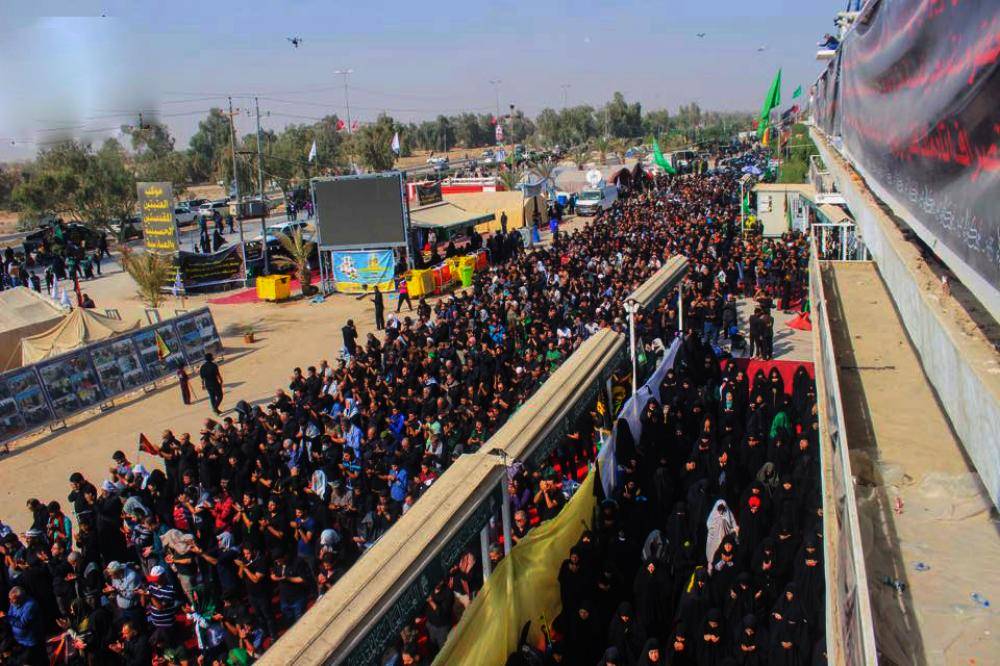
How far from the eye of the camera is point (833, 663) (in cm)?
313

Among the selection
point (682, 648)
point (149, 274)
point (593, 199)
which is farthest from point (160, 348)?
point (593, 199)

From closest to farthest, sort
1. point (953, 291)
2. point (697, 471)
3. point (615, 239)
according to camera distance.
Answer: point (953, 291), point (697, 471), point (615, 239)

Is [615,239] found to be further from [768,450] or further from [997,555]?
[997,555]

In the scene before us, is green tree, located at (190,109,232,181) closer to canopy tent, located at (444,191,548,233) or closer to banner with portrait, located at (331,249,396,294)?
canopy tent, located at (444,191,548,233)

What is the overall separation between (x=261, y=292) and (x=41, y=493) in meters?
13.6

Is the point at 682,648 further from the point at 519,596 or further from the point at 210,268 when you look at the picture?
the point at 210,268

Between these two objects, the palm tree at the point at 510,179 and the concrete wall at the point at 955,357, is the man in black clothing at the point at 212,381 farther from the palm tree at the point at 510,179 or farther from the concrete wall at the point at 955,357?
the palm tree at the point at 510,179

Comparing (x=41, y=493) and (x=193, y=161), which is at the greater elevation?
(x=193, y=161)

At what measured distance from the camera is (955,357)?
3.96 metres

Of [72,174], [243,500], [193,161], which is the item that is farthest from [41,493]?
[193,161]

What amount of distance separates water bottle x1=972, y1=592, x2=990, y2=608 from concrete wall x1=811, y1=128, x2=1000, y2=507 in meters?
0.39

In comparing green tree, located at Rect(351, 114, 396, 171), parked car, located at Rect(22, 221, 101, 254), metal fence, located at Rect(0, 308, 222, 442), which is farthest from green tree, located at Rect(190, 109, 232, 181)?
metal fence, located at Rect(0, 308, 222, 442)

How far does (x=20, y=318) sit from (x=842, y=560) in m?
18.0

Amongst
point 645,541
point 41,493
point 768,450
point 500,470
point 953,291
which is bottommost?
point 41,493
